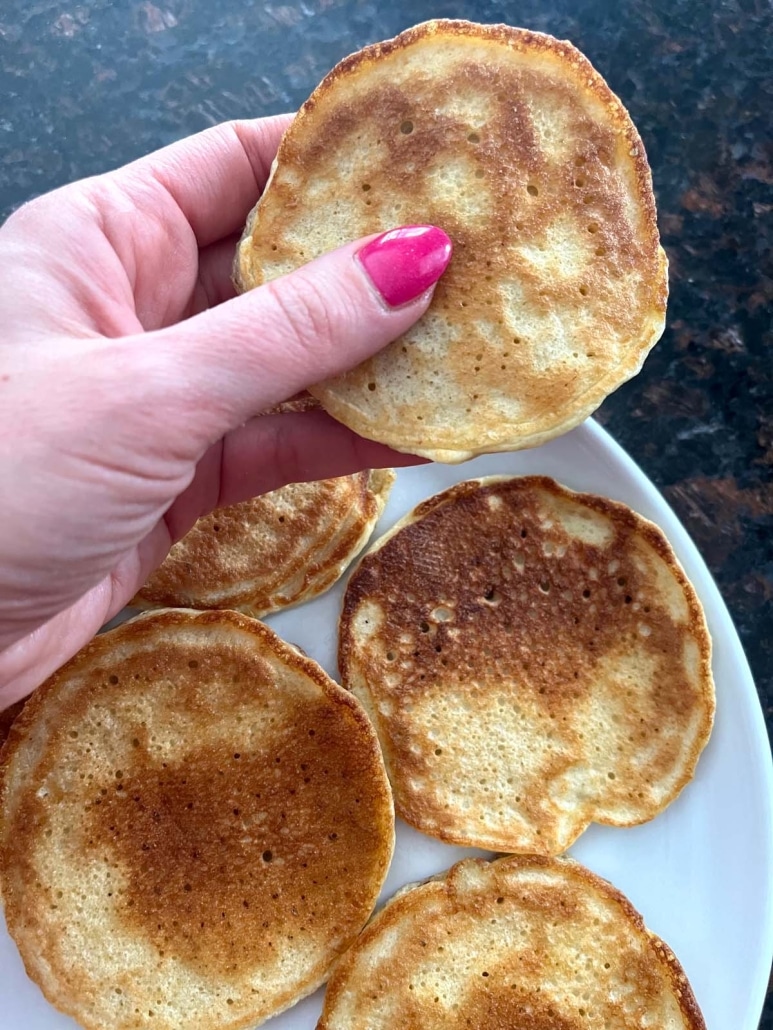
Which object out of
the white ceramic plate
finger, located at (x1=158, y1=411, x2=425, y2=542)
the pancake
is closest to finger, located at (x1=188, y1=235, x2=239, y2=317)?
finger, located at (x1=158, y1=411, x2=425, y2=542)

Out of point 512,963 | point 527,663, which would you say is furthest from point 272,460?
point 512,963

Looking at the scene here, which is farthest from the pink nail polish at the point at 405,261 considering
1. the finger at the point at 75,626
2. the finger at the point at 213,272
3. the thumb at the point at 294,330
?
the finger at the point at 75,626

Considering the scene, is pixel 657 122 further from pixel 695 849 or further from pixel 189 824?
pixel 189 824

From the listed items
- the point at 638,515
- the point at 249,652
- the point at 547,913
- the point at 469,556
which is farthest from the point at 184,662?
the point at 638,515

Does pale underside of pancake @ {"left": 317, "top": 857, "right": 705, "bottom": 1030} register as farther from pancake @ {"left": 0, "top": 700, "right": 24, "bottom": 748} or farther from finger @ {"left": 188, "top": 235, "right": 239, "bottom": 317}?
finger @ {"left": 188, "top": 235, "right": 239, "bottom": 317}

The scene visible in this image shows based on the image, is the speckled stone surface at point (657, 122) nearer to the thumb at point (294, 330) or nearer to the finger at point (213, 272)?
the finger at point (213, 272)

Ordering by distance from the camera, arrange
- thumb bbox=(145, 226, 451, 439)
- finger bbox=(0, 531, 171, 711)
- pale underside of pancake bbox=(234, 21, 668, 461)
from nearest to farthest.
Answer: thumb bbox=(145, 226, 451, 439) → pale underside of pancake bbox=(234, 21, 668, 461) → finger bbox=(0, 531, 171, 711)
